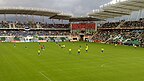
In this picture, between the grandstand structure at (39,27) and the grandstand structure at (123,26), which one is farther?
the grandstand structure at (39,27)

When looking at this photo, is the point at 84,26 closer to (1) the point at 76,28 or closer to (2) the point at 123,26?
(1) the point at 76,28

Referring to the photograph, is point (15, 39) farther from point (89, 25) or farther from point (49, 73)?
point (49, 73)

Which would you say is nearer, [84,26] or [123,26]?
[123,26]

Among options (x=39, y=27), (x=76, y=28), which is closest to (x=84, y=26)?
(x=76, y=28)

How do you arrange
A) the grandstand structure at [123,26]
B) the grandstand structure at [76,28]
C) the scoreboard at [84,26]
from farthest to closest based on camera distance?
the scoreboard at [84,26] < the grandstand structure at [76,28] < the grandstand structure at [123,26]

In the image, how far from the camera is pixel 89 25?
104 metres

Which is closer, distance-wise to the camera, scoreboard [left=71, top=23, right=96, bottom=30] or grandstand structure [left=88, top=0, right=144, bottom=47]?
grandstand structure [left=88, top=0, right=144, bottom=47]

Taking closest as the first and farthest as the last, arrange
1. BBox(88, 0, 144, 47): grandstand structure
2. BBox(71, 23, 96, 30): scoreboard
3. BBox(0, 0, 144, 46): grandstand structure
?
1. BBox(88, 0, 144, 47): grandstand structure
2. BBox(0, 0, 144, 46): grandstand structure
3. BBox(71, 23, 96, 30): scoreboard

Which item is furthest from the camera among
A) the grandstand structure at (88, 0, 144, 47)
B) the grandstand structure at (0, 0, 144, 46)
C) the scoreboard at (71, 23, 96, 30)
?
the scoreboard at (71, 23, 96, 30)

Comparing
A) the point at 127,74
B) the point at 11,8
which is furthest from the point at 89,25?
the point at 127,74

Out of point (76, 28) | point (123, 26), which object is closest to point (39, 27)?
point (76, 28)

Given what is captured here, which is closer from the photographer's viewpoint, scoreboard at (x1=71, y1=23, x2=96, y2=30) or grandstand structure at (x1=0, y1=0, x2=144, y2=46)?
grandstand structure at (x1=0, y1=0, x2=144, y2=46)

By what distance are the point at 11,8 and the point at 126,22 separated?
144 ft

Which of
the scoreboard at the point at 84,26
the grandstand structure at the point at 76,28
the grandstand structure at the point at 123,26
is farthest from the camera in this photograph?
the scoreboard at the point at 84,26
